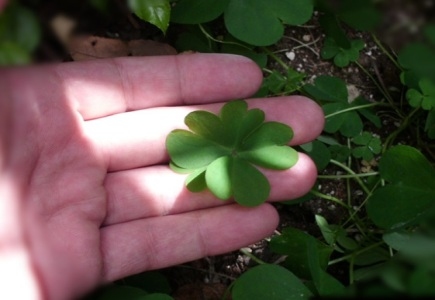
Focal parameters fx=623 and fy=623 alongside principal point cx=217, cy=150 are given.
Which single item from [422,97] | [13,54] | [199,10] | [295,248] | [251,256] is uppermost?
[13,54]

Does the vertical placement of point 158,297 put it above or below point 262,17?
below

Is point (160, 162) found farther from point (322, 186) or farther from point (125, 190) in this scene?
point (322, 186)

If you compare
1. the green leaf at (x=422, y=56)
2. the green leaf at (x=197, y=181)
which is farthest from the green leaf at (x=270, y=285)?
the green leaf at (x=422, y=56)

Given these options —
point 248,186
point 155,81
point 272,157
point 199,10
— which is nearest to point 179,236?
point 248,186

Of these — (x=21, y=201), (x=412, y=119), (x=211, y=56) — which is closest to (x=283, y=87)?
(x=211, y=56)

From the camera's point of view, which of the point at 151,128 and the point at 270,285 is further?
the point at 151,128

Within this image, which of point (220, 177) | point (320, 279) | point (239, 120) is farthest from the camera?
point (239, 120)

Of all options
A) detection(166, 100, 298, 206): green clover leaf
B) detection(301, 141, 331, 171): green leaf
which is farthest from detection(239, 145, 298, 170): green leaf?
detection(301, 141, 331, 171): green leaf

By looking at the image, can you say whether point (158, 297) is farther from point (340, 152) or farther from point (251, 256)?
point (340, 152)

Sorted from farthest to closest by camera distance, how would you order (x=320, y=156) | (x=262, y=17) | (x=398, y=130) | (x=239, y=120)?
(x=398, y=130) < (x=320, y=156) < (x=262, y=17) < (x=239, y=120)
